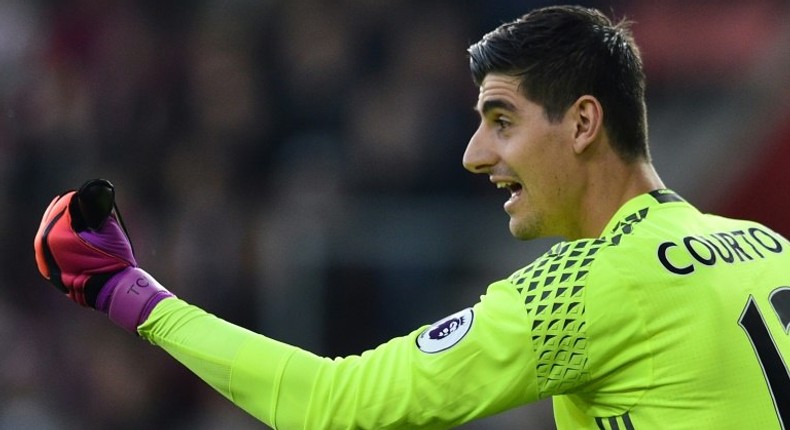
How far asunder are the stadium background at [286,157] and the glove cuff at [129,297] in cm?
317

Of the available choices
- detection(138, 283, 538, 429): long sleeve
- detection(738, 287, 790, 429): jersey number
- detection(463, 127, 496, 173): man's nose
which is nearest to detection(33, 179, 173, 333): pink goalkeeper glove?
detection(138, 283, 538, 429): long sleeve

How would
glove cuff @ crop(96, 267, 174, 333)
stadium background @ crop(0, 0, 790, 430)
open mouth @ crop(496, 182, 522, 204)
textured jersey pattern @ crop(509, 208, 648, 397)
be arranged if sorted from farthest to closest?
stadium background @ crop(0, 0, 790, 430) → open mouth @ crop(496, 182, 522, 204) → glove cuff @ crop(96, 267, 174, 333) → textured jersey pattern @ crop(509, 208, 648, 397)

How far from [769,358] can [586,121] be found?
605mm

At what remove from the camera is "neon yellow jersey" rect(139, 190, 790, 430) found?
2150 mm

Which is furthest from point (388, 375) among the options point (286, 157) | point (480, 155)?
point (286, 157)

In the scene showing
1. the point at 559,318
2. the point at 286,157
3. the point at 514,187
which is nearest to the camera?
the point at 559,318

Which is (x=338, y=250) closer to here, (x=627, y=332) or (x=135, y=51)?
(x=135, y=51)

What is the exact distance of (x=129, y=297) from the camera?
8.02 feet

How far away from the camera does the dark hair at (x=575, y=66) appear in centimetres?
247

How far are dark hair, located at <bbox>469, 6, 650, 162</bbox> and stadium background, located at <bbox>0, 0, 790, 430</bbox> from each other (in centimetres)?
306

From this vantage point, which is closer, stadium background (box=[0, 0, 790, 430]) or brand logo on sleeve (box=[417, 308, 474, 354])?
brand logo on sleeve (box=[417, 308, 474, 354])

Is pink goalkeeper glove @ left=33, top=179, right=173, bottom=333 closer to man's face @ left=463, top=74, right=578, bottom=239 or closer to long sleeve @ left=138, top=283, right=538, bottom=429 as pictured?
long sleeve @ left=138, top=283, right=538, bottom=429

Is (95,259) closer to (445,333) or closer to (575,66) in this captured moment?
(445,333)

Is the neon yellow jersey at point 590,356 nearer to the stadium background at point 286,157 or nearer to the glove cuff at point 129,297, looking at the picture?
the glove cuff at point 129,297
